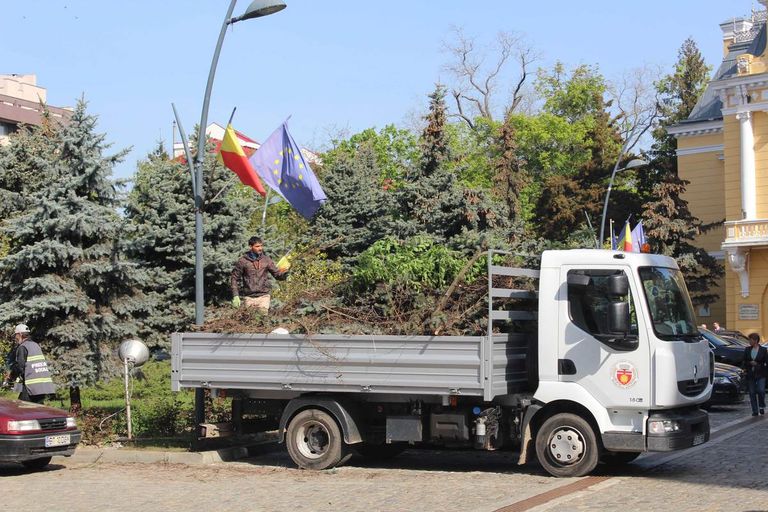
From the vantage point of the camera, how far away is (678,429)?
1191cm

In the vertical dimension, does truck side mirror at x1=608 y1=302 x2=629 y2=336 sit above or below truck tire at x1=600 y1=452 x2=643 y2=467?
above

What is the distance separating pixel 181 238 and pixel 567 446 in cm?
1303

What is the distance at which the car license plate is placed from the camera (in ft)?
44.9

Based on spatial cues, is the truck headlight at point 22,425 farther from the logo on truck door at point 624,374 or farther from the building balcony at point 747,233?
the building balcony at point 747,233

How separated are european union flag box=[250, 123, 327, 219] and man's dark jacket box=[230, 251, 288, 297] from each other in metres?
1.51

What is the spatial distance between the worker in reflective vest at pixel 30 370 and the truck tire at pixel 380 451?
205 inches

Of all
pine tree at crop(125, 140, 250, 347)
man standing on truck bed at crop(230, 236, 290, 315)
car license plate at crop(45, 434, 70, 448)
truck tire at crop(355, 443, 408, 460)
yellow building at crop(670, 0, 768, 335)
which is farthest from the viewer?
yellow building at crop(670, 0, 768, 335)

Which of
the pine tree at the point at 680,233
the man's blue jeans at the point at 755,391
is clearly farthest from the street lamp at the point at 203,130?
the pine tree at the point at 680,233

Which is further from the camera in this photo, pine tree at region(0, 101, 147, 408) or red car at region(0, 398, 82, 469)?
pine tree at region(0, 101, 147, 408)

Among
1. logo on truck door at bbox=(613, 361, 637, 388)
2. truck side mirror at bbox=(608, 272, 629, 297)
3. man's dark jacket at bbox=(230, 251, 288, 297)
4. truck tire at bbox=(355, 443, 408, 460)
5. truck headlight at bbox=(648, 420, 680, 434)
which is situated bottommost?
truck tire at bbox=(355, 443, 408, 460)

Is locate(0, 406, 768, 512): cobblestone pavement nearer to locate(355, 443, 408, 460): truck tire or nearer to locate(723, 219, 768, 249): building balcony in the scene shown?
locate(355, 443, 408, 460): truck tire

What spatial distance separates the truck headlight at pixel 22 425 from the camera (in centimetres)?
1343

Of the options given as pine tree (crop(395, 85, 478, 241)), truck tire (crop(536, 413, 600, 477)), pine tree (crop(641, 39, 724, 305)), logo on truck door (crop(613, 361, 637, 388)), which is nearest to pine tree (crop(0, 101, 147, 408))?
pine tree (crop(395, 85, 478, 241))

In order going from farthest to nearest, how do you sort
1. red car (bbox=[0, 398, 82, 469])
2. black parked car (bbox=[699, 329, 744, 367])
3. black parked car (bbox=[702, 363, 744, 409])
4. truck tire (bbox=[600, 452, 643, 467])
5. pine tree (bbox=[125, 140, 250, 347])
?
black parked car (bbox=[699, 329, 744, 367]) → black parked car (bbox=[702, 363, 744, 409]) → pine tree (bbox=[125, 140, 250, 347]) → red car (bbox=[0, 398, 82, 469]) → truck tire (bbox=[600, 452, 643, 467])
